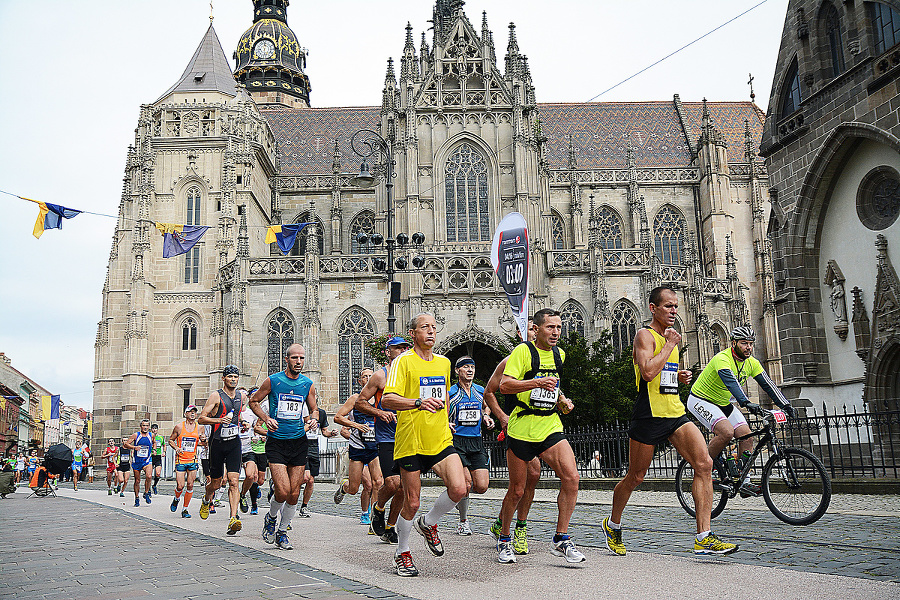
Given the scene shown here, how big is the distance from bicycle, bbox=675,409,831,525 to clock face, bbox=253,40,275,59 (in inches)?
2381

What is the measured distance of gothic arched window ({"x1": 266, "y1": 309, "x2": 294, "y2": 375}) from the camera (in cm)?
3209

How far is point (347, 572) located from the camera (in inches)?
227

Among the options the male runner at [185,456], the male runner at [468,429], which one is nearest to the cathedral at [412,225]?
the male runner at [185,456]

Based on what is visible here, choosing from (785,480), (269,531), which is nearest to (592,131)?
(785,480)

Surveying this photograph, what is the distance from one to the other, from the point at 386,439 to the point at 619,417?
14571mm

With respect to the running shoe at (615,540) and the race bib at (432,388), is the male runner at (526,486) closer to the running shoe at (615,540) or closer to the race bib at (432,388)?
the race bib at (432,388)

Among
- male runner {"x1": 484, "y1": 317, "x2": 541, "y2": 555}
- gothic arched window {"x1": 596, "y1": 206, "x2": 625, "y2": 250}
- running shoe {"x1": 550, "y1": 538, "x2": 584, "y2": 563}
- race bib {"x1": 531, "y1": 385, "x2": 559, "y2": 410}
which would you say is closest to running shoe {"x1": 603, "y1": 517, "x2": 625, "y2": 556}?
running shoe {"x1": 550, "y1": 538, "x2": 584, "y2": 563}

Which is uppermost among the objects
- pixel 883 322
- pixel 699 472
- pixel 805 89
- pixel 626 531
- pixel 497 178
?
pixel 497 178

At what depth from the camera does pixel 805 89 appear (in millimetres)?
17406

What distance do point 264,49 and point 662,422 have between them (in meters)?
62.0

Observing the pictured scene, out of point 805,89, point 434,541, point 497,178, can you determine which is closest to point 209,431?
point 434,541

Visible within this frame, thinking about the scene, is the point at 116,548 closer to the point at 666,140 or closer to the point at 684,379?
the point at 684,379

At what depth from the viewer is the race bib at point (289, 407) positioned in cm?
752

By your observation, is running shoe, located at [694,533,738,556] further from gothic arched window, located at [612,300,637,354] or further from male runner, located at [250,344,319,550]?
gothic arched window, located at [612,300,637,354]
